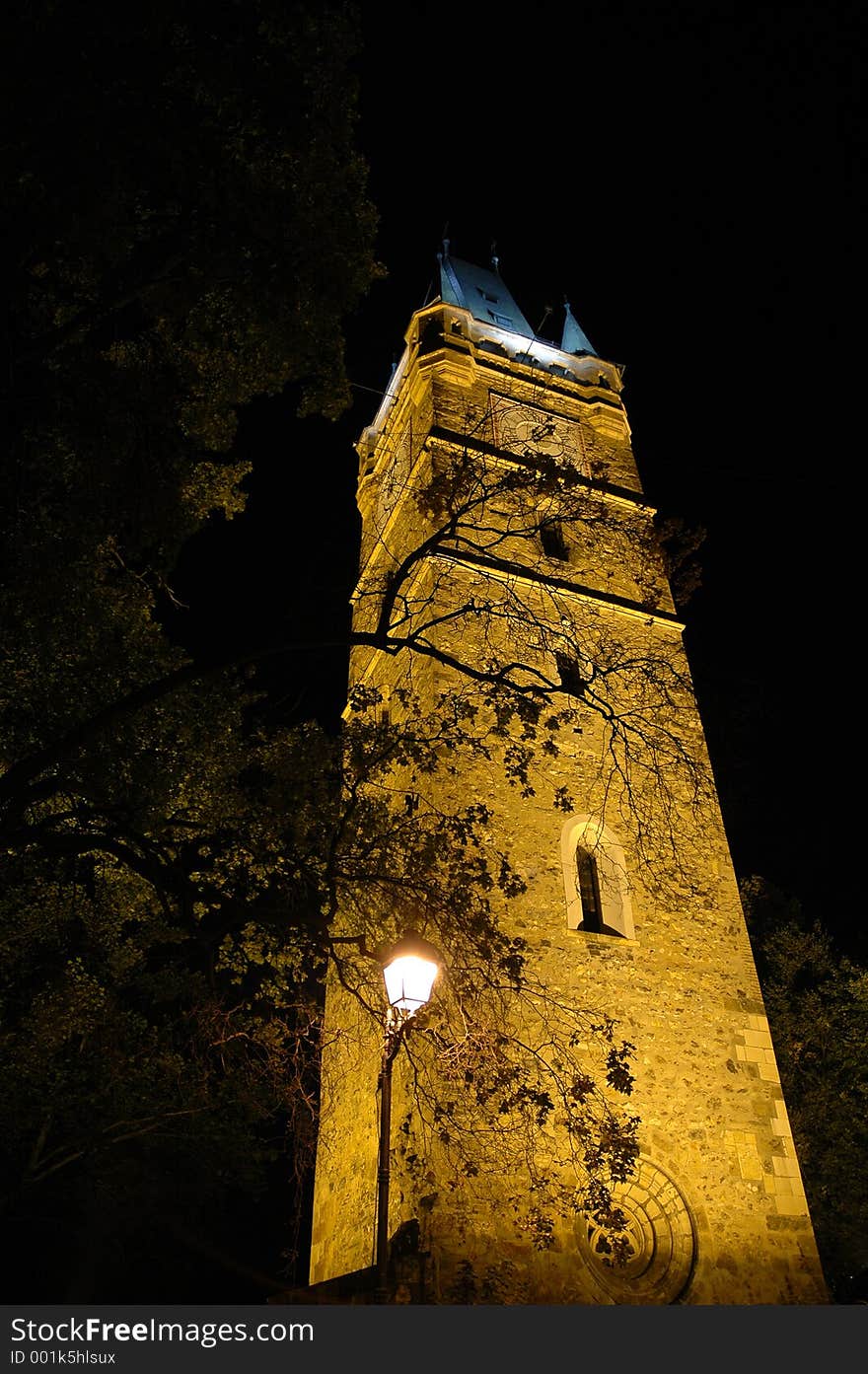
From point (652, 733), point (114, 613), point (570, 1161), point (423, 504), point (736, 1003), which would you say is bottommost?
point (570, 1161)

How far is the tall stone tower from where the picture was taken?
962 cm

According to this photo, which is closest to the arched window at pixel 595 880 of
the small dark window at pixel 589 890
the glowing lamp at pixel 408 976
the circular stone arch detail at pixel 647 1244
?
the small dark window at pixel 589 890

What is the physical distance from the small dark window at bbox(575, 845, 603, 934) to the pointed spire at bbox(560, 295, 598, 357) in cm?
1427

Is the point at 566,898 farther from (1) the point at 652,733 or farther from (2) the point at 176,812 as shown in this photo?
(2) the point at 176,812

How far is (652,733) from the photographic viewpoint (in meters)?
14.6

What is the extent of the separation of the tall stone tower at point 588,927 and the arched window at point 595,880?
0.10 feet

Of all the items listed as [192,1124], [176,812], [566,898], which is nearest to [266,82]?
[176,812]

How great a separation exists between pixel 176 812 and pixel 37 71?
6628mm

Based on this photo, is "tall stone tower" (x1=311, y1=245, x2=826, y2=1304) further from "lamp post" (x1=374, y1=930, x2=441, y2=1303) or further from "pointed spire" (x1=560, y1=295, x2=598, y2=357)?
"pointed spire" (x1=560, y1=295, x2=598, y2=357)

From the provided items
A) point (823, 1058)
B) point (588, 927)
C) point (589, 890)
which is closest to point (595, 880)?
point (589, 890)

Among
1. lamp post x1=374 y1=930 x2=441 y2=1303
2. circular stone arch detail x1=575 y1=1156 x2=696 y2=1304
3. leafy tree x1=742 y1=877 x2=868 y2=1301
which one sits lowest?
circular stone arch detail x1=575 y1=1156 x2=696 y2=1304

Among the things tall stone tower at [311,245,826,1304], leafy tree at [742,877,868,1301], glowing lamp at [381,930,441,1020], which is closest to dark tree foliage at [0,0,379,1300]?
glowing lamp at [381,930,441,1020]

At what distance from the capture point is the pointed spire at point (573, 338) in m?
23.1

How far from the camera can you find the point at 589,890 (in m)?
12.8
